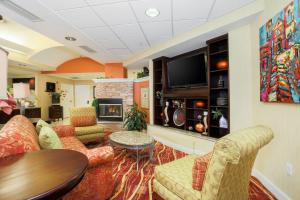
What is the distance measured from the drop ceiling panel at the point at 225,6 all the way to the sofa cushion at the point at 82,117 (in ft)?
11.7

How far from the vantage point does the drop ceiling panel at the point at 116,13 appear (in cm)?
222

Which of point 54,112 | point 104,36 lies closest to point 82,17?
point 104,36

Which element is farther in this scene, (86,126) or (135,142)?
(86,126)

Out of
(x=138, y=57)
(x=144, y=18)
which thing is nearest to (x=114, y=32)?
(x=144, y=18)

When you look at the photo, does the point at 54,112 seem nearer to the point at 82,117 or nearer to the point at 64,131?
the point at 82,117

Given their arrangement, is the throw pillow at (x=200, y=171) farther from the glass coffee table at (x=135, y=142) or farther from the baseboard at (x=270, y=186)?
the glass coffee table at (x=135, y=142)

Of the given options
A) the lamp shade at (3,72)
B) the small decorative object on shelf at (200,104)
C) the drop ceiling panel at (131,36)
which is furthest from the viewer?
the small decorative object on shelf at (200,104)

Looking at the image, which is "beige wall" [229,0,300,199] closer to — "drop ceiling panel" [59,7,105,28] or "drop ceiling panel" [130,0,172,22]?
"drop ceiling panel" [130,0,172,22]

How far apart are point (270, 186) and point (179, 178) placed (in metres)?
1.33

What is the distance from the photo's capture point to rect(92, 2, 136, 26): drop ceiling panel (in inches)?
87.6

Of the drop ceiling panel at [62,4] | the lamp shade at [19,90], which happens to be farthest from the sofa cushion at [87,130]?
the drop ceiling panel at [62,4]

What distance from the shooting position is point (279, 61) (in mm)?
1715

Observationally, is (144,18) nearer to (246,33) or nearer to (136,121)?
(246,33)

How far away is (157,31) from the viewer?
3.06 meters
